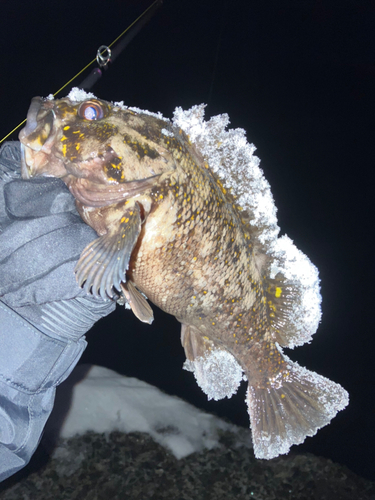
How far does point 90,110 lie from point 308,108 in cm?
255

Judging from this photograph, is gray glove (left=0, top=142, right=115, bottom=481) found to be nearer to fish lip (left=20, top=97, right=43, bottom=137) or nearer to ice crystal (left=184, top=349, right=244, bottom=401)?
fish lip (left=20, top=97, right=43, bottom=137)

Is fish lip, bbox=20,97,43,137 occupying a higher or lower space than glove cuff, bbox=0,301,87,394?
higher

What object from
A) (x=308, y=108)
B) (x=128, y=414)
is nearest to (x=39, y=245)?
(x=308, y=108)

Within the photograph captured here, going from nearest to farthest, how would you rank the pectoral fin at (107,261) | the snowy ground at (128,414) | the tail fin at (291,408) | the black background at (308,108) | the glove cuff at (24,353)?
the pectoral fin at (107,261), the glove cuff at (24,353), the tail fin at (291,408), the black background at (308,108), the snowy ground at (128,414)

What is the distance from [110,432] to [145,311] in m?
2.82

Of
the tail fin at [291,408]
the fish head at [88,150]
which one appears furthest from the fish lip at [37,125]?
the tail fin at [291,408]

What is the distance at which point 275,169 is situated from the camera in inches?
117

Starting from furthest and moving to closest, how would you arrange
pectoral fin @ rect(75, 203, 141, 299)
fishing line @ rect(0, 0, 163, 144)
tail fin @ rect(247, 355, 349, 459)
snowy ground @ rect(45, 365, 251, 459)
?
snowy ground @ rect(45, 365, 251, 459)
fishing line @ rect(0, 0, 163, 144)
tail fin @ rect(247, 355, 349, 459)
pectoral fin @ rect(75, 203, 141, 299)

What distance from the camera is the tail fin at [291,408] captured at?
1.47m

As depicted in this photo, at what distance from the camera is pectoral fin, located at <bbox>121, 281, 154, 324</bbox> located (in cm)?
118

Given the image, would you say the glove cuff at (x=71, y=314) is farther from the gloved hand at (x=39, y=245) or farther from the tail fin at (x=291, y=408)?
the tail fin at (x=291, y=408)

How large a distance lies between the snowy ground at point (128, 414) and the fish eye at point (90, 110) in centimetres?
333

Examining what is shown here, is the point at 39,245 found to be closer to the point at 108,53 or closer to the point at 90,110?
the point at 90,110

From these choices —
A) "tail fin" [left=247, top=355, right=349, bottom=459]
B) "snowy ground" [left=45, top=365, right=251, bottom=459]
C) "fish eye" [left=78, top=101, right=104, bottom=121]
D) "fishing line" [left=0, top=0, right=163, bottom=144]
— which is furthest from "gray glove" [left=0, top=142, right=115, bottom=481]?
"snowy ground" [left=45, top=365, right=251, bottom=459]
